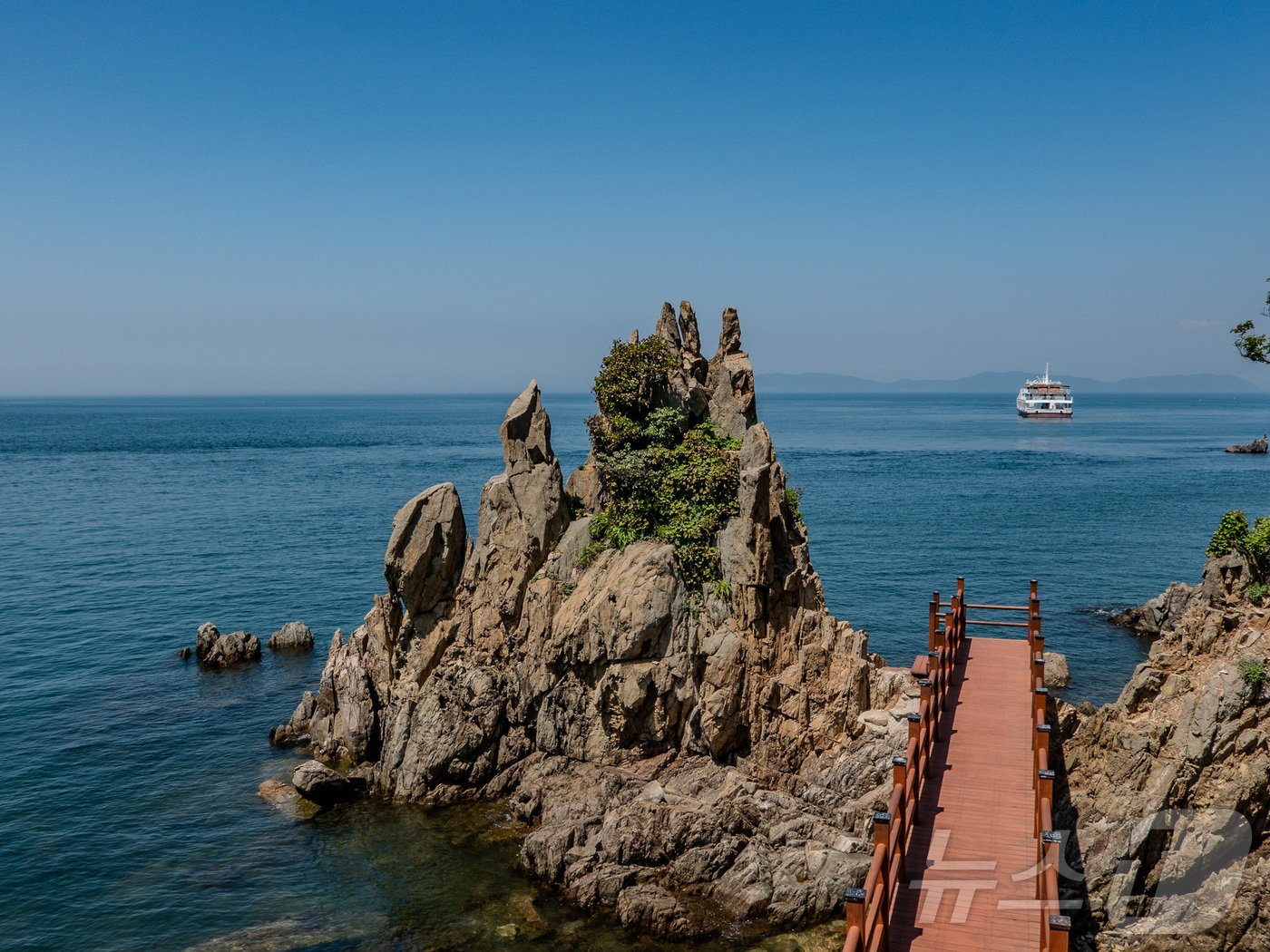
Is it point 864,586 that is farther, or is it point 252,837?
point 864,586

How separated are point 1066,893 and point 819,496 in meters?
74.3

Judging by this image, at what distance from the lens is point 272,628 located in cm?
5356

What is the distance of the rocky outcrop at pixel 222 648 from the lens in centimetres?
4781

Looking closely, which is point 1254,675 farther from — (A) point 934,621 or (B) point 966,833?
(B) point 966,833

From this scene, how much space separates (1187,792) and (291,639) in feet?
144

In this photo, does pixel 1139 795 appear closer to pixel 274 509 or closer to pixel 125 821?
pixel 125 821

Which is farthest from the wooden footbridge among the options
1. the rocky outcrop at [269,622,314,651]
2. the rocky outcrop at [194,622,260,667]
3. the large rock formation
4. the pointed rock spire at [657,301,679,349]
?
the rocky outcrop at [194,622,260,667]

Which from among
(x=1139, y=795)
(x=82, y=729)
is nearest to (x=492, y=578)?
(x=82, y=729)

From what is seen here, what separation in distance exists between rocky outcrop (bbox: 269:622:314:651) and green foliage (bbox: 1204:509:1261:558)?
44.8 m

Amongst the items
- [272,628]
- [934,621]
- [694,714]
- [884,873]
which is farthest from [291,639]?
[884,873]

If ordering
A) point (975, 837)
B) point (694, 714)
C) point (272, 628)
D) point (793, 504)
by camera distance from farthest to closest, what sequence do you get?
1. point (272, 628)
2. point (793, 504)
3. point (694, 714)
4. point (975, 837)

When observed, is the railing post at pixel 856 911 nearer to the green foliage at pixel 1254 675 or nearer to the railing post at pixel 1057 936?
the railing post at pixel 1057 936

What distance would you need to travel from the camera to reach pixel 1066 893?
24.0m

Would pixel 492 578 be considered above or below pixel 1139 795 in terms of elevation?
above
